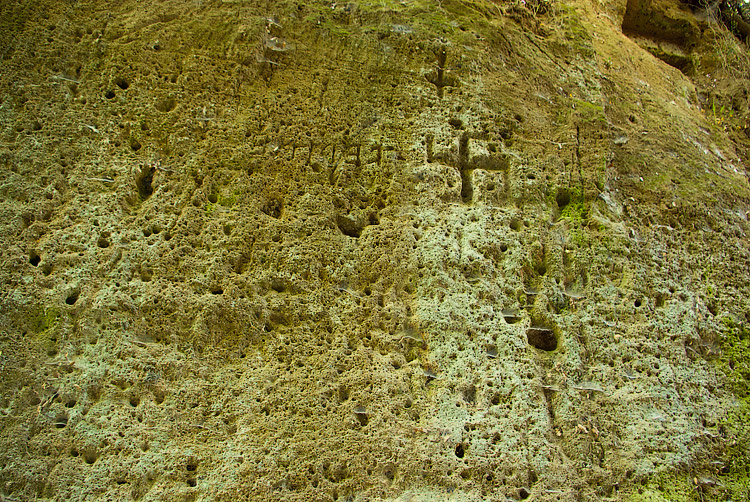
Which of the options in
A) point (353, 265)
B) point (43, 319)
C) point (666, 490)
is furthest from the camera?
point (353, 265)

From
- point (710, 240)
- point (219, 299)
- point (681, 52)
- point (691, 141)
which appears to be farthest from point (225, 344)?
point (681, 52)

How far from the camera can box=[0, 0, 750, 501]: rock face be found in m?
2.68

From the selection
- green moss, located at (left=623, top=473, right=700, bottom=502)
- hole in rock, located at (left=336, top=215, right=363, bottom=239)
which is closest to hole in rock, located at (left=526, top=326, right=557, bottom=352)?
green moss, located at (left=623, top=473, right=700, bottom=502)

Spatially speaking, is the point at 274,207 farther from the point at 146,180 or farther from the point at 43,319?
the point at 43,319

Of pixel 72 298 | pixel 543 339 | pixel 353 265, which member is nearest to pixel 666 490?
pixel 543 339

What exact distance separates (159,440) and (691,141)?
145 inches

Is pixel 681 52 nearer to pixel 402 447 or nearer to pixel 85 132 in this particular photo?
pixel 402 447

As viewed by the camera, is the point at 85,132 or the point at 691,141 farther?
the point at 691,141

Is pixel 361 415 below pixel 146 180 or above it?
below

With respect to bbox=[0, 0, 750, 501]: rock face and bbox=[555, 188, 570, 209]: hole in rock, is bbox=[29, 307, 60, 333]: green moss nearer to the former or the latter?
bbox=[0, 0, 750, 501]: rock face

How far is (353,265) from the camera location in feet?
10.3

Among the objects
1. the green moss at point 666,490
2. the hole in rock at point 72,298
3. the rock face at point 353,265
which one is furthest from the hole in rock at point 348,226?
the green moss at point 666,490

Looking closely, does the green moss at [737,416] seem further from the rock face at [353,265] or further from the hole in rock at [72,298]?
the hole in rock at [72,298]

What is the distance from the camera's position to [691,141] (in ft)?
13.2
